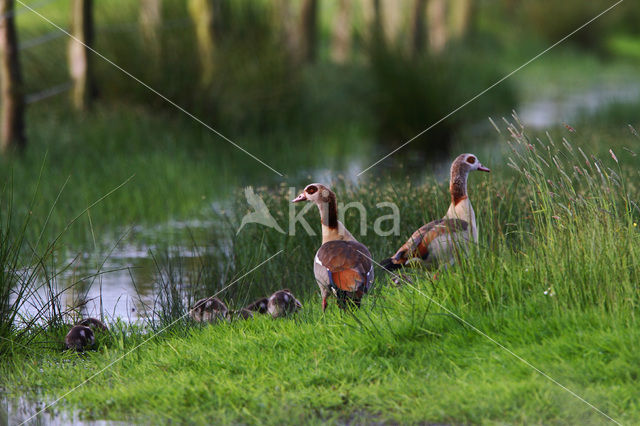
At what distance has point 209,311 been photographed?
25.1 feet

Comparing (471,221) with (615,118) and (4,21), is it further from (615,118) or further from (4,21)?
(615,118)

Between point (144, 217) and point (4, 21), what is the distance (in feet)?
13.9

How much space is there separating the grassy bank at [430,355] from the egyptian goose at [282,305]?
0.60ft

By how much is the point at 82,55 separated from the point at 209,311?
10.3 metres

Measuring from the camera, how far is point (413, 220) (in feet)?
32.0

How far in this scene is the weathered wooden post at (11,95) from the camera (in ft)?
48.2

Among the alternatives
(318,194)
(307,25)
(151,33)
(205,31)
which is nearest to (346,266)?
(318,194)

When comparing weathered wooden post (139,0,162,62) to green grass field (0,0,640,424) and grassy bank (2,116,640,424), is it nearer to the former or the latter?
green grass field (0,0,640,424)

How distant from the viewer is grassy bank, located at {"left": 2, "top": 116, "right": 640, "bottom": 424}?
566 centimetres

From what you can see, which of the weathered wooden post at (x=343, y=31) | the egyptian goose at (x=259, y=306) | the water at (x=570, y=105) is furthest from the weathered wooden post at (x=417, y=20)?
the egyptian goose at (x=259, y=306)

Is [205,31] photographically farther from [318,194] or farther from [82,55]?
[318,194]

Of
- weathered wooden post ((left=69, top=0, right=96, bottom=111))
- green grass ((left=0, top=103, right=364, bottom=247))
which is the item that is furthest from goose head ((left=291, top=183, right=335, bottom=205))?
weathered wooden post ((left=69, top=0, right=96, bottom=111))

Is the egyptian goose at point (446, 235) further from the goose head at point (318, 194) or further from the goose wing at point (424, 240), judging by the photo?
the goose head at point (318, 194)

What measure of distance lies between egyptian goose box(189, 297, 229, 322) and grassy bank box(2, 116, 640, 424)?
151mm
